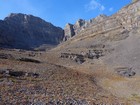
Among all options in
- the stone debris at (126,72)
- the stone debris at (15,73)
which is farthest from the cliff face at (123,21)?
the stone debris at (15,73)

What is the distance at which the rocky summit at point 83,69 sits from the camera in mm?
32031

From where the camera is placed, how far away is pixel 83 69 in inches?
2842

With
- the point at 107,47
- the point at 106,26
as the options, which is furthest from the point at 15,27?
the point at 107,47

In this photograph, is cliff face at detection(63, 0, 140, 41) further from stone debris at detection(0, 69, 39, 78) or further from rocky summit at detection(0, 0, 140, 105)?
stone debris at detection(0, 69, 39, 78)

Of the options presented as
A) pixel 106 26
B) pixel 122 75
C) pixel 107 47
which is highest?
pixel 106 26

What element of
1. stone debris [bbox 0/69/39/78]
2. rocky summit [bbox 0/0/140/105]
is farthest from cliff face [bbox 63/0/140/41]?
stone debris [bbox 0/69/39/78]

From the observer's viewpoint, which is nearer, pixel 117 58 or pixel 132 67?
pixel 132 67

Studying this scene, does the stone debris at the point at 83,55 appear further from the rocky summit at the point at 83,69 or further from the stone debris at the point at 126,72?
the stone debris at the point at 126,72

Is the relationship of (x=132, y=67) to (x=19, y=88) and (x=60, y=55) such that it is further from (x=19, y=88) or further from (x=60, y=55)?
(x=19, y=88)

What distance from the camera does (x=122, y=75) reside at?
→ 6738 centimetres

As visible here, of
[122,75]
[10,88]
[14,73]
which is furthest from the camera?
[122,75]

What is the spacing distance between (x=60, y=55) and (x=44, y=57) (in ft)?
19.6

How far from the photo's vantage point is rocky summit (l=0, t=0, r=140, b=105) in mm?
32031

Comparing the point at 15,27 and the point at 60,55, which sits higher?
the point at 15,27
